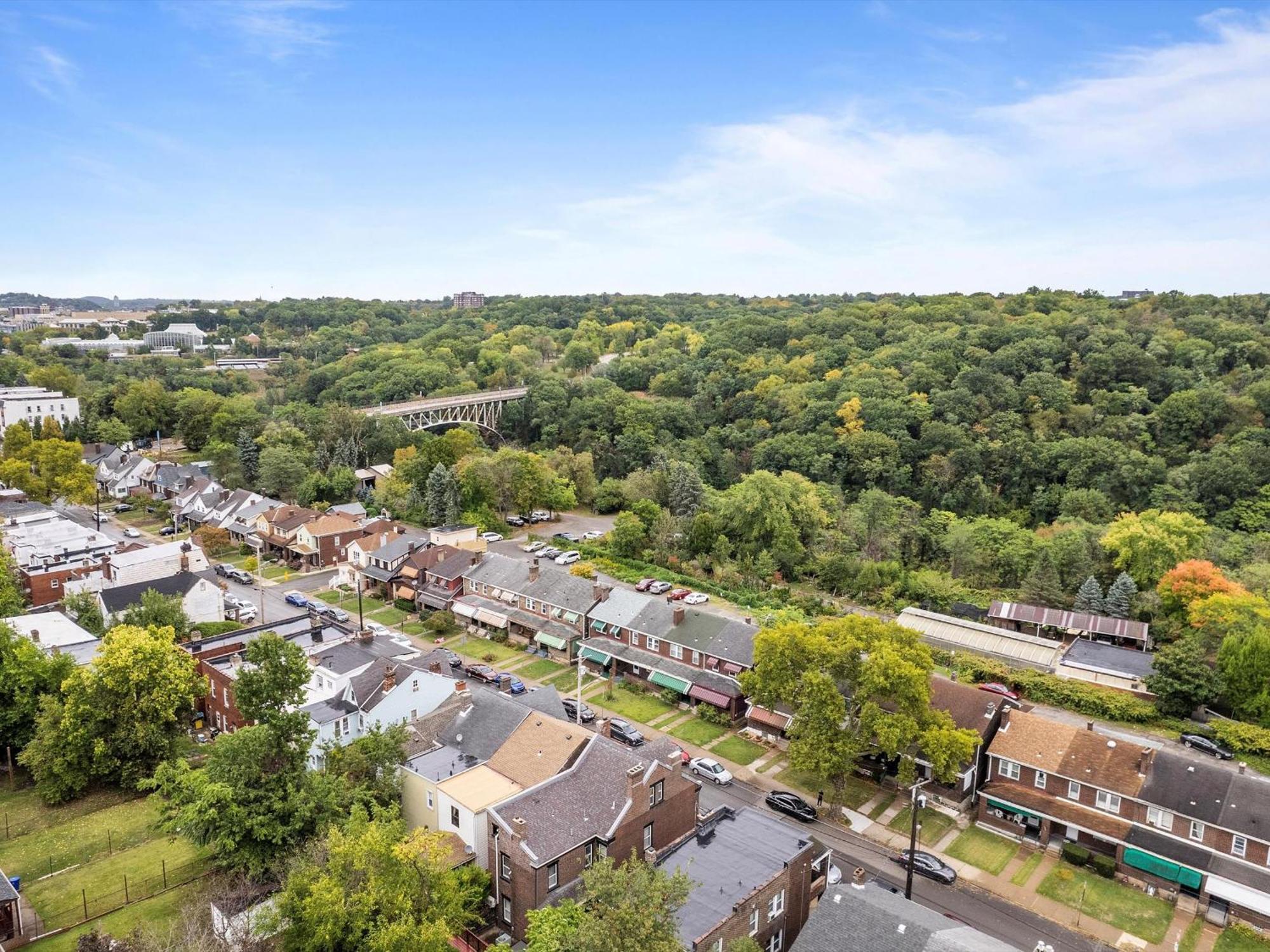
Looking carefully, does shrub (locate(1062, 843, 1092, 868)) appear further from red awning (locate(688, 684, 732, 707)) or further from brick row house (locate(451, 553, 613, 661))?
brick row house (locate(451, 553, 613, 661))

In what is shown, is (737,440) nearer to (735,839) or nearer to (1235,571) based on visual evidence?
(1235,571)

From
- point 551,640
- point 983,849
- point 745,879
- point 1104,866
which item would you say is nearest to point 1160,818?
point 1104,866

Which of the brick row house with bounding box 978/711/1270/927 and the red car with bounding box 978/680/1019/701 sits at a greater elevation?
the brick row house with bounding box 978/711/1270/927

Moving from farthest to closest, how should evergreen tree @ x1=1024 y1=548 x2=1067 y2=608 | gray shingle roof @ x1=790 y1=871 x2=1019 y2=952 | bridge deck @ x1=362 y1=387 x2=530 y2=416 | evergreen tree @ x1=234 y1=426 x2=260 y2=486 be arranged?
bridge deck @ x1=362 y1=387 x2=530 y2=416, evergreen tree @ x1=234 y1=426 x2=260 y2=486, evergreen tree @ x1=1024 y1=548 x2=1067 y2=608, gray shingle roof @ x1=790 y1=871 x2=1019 y2=952

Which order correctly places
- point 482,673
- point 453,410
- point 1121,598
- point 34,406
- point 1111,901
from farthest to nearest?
point 453,410 → point 34,406 → point 1121,598 → point 482,673 → point 1111,901

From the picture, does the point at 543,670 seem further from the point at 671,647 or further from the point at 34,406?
the point at 34,406

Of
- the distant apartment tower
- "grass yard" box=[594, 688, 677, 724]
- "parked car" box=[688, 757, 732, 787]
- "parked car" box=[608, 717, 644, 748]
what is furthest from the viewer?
the distant apartment tower

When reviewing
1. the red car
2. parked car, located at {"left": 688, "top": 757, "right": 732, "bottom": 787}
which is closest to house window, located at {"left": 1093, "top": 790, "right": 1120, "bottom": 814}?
the red car
